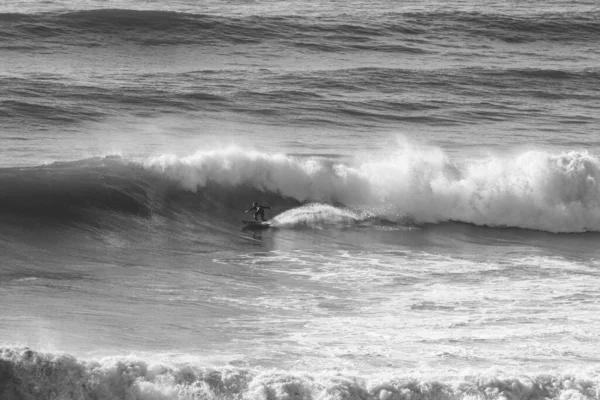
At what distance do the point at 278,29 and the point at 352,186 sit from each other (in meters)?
14.3

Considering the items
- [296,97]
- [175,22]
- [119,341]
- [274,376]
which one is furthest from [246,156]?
[175,22]

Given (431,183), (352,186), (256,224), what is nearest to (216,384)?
(256,224)

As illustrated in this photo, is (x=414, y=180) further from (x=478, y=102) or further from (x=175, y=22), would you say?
(x=175, y=22)

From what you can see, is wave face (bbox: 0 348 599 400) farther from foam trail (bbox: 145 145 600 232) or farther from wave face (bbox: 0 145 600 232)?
foam trail (bbox: 145 145 600 232)

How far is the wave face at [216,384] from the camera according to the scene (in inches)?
366

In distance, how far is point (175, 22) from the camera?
33156 millimetres

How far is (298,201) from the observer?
66.2ft

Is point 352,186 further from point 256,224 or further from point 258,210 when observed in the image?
point 256,224

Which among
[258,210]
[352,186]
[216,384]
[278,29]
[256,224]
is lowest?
[216,384]

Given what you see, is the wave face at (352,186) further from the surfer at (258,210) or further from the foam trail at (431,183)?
the surfer at (258,210)

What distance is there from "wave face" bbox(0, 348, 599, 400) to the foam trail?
989 centimetres

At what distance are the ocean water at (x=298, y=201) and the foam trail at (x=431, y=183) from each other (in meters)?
0.05

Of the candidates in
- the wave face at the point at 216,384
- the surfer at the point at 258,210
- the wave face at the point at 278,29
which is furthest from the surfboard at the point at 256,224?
the wave face at the point at 278,29

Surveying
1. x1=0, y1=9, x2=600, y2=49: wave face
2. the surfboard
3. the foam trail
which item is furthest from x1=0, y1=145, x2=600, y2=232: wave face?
x1=0, y1=9, x2=600, y2=49: wave face
